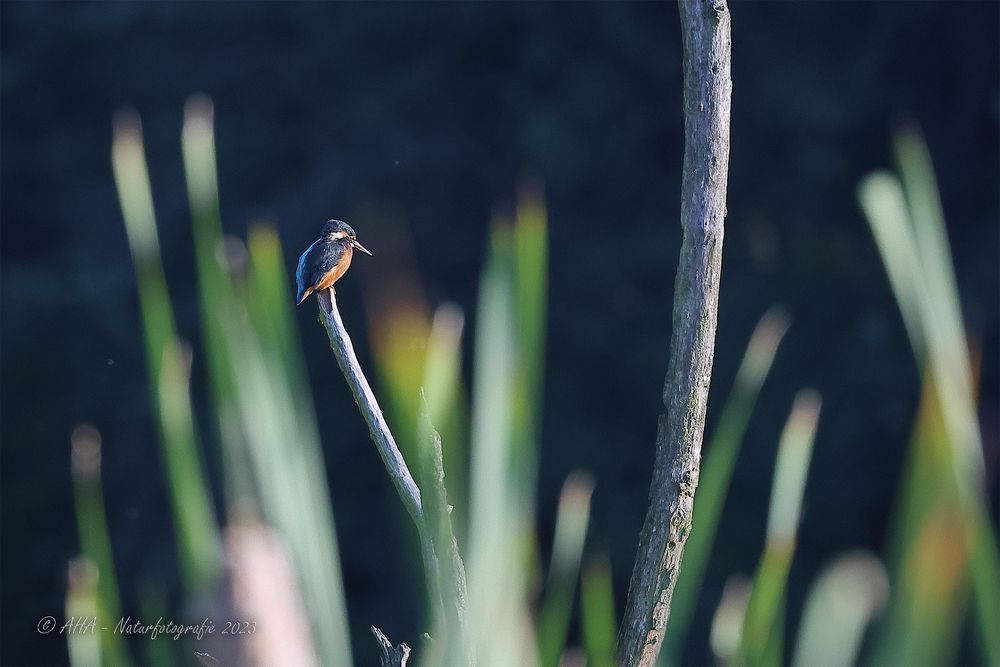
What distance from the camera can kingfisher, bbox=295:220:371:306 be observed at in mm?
1814

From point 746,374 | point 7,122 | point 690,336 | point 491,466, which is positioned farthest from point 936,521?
point 7,122

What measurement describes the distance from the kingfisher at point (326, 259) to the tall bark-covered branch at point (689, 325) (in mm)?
718

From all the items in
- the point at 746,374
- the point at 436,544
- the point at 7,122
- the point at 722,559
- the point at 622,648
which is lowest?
the point at 722,559

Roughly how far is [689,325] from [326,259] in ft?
2.60

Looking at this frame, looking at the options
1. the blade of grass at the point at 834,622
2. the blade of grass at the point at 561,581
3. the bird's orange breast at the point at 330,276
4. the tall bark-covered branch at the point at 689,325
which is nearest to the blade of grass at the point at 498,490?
the blade of grass at the point at 561,581

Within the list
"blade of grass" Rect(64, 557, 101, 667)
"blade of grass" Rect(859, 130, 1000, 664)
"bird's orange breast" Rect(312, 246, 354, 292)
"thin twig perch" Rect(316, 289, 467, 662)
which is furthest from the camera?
"bird's orange breast" Rect(312, 246, 354, 292)

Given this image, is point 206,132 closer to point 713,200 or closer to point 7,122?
point 713,200

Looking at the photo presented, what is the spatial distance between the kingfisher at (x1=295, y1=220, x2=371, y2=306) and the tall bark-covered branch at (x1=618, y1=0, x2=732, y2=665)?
0.72m

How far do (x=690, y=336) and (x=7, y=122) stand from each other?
4735 millimetres

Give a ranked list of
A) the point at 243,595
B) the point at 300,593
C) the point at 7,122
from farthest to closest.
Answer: the point at 7,122 → the point at 300,593 → the point at 243,595

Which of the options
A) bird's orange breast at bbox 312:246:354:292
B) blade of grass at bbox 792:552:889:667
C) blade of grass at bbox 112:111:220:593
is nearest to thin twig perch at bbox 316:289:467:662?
blade of grass at bbox 112:111:220:593

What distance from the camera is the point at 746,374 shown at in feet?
3.29

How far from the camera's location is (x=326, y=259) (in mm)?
1825

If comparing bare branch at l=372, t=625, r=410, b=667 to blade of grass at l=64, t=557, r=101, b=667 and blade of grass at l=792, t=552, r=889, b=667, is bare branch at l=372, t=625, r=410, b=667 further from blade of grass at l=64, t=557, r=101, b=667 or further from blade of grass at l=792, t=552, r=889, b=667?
blade of grass at l=792, t=552, r=889, b=667
